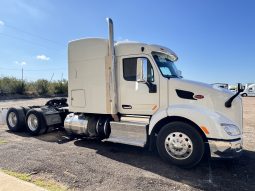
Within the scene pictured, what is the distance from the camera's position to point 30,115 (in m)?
7.81

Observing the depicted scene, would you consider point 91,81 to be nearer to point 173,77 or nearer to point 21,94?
point 173,77

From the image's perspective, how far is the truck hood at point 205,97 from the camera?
4.68 metres

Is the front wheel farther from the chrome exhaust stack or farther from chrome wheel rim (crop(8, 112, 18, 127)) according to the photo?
chrome wheel rim (crop(8, 112, 18, 127))

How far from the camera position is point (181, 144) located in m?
4.76

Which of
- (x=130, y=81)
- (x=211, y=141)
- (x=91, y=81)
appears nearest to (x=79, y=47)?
(x=91, y=81)

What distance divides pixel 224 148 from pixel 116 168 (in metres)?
2.27

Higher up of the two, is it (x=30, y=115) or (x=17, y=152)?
(x=30, y=115)

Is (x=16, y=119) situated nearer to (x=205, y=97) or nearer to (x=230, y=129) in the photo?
(x=205, y=97)

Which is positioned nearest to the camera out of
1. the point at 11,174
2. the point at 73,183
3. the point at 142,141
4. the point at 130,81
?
the point at 73,183

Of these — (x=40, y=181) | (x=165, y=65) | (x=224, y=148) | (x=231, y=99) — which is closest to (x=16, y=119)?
(x=40, y=181)

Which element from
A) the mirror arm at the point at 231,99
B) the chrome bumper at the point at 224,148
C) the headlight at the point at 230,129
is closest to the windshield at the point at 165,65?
the mirror arm at the point at 231,99

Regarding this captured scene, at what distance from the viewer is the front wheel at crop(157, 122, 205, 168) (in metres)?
4.61

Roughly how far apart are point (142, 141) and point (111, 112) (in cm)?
123

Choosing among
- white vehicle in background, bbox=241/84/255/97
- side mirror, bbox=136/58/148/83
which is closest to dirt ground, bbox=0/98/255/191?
side mirror, bbox=136/58/148/83
